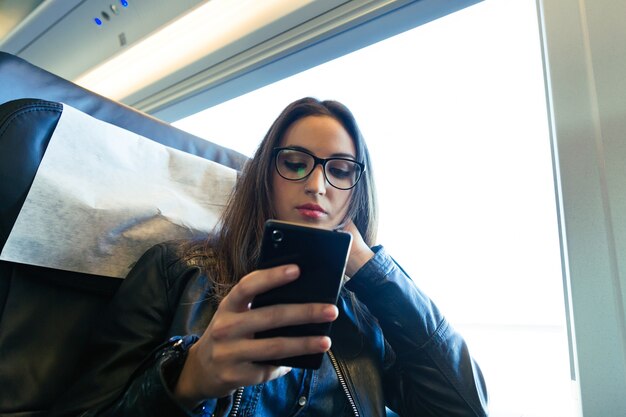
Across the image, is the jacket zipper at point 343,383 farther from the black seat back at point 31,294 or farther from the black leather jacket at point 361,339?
the black seat back at point 31,294

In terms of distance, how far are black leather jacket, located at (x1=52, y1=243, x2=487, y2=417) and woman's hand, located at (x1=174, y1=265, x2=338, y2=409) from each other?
22cm

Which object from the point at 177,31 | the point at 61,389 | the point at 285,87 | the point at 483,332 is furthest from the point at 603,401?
the point at 177,31

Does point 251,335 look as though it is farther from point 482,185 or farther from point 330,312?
point 482,185

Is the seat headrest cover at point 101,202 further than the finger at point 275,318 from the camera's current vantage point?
Yes

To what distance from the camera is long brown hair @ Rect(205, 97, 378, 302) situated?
0.63 meters

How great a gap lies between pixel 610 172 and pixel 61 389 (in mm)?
987

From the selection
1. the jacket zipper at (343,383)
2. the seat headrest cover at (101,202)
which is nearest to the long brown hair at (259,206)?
the seat headrest cover at (101,202)

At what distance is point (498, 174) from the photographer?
788mm

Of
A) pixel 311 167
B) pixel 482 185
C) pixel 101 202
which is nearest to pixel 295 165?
pixel 311 167

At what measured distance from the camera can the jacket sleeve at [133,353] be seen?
0.37m

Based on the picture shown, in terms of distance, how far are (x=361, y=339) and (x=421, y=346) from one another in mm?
111

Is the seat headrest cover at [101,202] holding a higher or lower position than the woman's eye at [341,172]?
lower

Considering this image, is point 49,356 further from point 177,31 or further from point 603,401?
point 177,31

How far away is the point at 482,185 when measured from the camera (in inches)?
31.4
